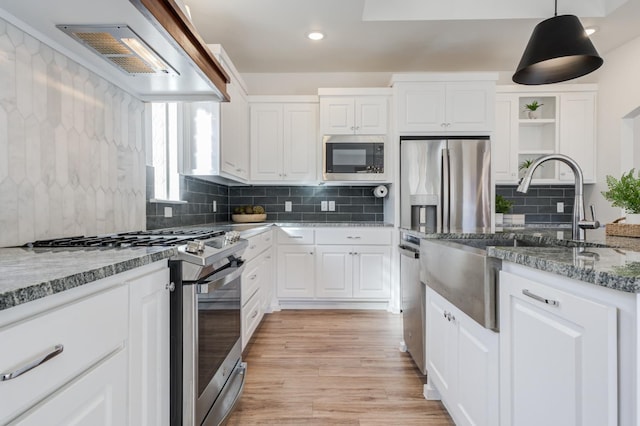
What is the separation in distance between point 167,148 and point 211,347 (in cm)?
175

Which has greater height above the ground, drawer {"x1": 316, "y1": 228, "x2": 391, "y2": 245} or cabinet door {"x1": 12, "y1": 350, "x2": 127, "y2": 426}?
drawer {"x1": 316, "y1": 228, "x2": 391, "y2": 245}

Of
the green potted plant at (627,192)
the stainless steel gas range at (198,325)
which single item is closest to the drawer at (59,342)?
the stainless steel gas range at (198,325)

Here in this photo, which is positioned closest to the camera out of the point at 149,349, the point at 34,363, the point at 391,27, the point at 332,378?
the point at 34,363

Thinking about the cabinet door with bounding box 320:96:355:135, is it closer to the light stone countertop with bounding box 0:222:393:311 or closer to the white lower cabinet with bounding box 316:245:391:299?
the white lower cabinet with bounding box 316:245:391:299

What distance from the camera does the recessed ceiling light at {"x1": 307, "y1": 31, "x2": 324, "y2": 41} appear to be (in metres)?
3.12

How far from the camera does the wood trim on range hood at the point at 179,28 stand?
116cm

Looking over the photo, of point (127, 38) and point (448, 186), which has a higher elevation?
point (127, 38)

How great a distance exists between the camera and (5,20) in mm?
1250

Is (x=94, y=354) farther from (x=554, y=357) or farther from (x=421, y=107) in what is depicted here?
(x=421, y=107)

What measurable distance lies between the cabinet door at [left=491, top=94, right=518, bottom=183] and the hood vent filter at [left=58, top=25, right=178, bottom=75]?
3444mm

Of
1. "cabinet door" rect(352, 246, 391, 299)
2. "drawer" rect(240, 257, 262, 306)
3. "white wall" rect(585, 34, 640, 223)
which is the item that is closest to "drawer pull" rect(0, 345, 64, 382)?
"drawer" rect(240, 257, 262, 306)

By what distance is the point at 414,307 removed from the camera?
2197 mm

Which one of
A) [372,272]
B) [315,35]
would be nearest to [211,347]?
[372,272]

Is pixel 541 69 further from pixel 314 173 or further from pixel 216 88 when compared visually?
pixel 314 173
